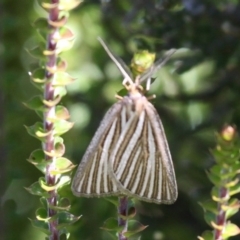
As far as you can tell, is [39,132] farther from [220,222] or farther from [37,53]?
[220,222]

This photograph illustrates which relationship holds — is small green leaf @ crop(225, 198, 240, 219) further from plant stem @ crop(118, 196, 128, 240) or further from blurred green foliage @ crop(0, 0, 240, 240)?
blurred green foliage @ crop(0, 0, 240, 240)

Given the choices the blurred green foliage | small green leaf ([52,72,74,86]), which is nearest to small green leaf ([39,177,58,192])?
small green leaf ([52,72,74,86])

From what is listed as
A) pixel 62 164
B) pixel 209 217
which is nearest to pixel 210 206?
pixel 209 217

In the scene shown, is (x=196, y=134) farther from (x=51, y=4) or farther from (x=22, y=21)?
(x=51, y=4)

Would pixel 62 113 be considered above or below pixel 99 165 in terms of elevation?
above

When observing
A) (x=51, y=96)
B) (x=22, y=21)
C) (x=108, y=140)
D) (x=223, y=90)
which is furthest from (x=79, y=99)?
(x=51, y=96)

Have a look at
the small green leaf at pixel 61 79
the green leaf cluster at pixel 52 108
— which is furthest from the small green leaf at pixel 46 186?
the small green leaf at pixel 61 79

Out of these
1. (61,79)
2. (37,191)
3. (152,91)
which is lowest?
(152,91)
